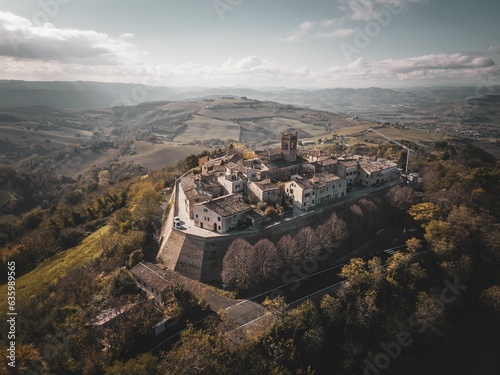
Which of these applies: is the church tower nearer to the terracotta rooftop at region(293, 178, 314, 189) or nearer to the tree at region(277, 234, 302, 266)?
the terracotta rooftop at region(293, 178, 314, 189)

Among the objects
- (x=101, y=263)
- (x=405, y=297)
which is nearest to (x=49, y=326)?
(x=101, y=263)

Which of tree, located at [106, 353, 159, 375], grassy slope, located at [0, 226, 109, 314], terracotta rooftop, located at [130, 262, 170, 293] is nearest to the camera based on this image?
tree, located at [106, 353, 159, 375]

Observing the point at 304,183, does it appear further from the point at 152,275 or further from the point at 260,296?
the point at 152,275

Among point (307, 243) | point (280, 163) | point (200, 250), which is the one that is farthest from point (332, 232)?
point (200, 250)

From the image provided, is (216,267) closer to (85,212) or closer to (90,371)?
(90,371)

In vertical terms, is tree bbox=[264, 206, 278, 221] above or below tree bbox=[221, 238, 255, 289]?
above

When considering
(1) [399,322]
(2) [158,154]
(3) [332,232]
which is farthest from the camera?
(2) [158,154]

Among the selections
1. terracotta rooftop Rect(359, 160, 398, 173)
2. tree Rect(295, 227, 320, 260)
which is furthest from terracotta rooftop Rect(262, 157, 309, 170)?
tree Rect(295, 227, 320, 260)

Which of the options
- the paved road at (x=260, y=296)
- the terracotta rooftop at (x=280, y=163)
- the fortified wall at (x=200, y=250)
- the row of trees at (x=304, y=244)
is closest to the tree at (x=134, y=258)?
the fortified wall at (x=200, y=250)
